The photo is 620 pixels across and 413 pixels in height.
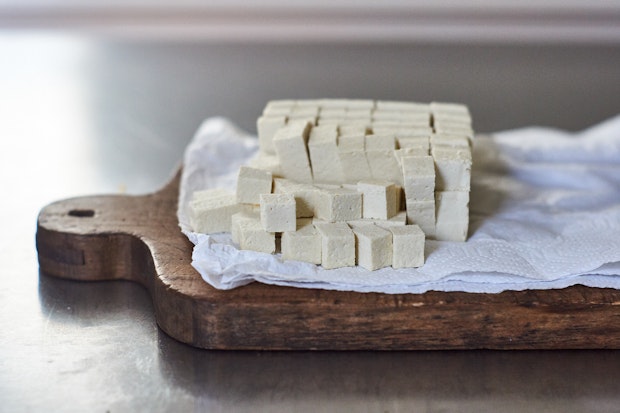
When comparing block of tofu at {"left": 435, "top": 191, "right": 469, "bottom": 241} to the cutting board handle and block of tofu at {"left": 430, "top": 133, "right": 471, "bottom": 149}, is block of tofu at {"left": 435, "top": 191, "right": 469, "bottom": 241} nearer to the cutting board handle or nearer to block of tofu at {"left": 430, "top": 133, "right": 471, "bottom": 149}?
block of tofu at {"left": 430, "top": 133, "right": 471, "bottom": 149}

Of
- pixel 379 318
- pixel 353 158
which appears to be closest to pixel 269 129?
pixel 353 158

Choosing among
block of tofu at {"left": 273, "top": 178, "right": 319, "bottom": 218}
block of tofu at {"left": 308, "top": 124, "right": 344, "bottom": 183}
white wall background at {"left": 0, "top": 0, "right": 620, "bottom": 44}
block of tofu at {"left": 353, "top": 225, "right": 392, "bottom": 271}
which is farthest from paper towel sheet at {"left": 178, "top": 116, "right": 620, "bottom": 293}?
white wall background at {"left": 0, "top": 0, "right": 620, "bottom": 44}

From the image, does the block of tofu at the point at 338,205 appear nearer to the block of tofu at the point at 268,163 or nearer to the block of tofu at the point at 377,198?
the block of tofu at the point at 377,198

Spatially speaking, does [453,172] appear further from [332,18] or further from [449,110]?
[332,18]

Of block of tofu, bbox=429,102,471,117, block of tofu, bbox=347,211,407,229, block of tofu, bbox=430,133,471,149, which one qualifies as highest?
block of tofu, bbox=429,102,471,117

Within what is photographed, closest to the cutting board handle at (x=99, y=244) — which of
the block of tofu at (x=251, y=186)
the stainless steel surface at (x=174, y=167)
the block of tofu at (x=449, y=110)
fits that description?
the stainless steel surface at (x=174, y=167)

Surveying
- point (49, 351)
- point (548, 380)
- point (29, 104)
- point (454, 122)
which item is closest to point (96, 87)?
point (29, 104)
